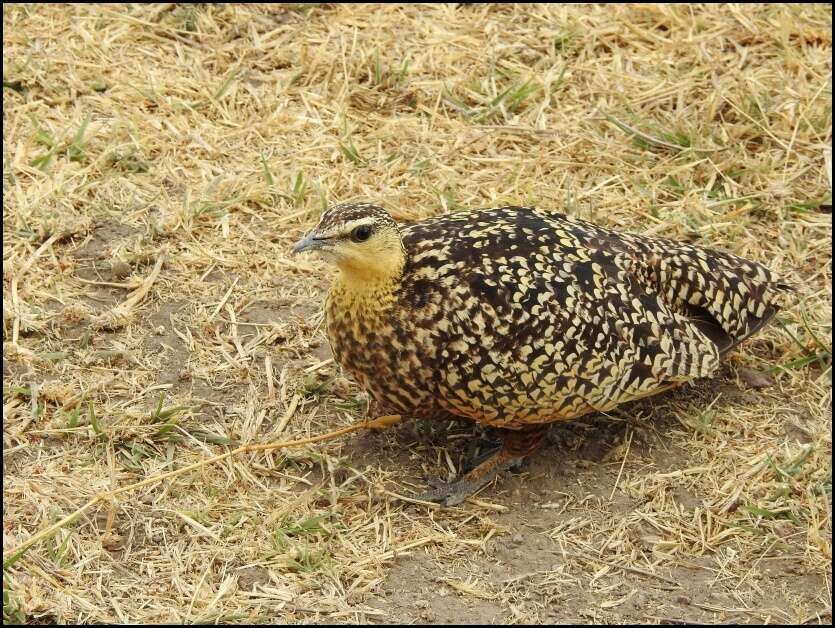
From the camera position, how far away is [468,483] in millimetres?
Result: 5188

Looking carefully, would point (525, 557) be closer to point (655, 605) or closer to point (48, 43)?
point (655, 605)

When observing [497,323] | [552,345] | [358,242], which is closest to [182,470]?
[358,242]

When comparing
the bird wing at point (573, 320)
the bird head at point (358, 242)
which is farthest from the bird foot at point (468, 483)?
the bird head at point (358, 242)

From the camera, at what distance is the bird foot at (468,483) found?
513cm

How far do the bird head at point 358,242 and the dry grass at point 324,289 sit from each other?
90 cm

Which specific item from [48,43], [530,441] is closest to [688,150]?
[530,441]

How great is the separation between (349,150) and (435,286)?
7.22 ft

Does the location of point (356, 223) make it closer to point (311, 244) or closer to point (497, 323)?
point (311, 244)

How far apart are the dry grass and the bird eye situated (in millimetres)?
1018

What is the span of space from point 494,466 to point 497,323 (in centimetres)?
73

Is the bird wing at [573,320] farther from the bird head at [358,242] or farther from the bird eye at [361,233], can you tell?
the bird eye at [361,233]

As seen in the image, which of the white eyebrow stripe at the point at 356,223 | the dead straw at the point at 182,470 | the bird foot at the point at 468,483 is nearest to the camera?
the dead straw at the point at 182,470

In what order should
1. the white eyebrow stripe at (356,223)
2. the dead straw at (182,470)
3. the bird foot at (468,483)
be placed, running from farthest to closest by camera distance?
the bird foot at (468,483), the white eyebrow stripe at (356,223), the dead straw at (182,470)

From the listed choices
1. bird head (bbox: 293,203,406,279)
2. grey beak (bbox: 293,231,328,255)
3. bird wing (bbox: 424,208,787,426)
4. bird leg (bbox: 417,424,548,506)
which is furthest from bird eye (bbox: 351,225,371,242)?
bird leg (bbox: 417,424,548,506)
